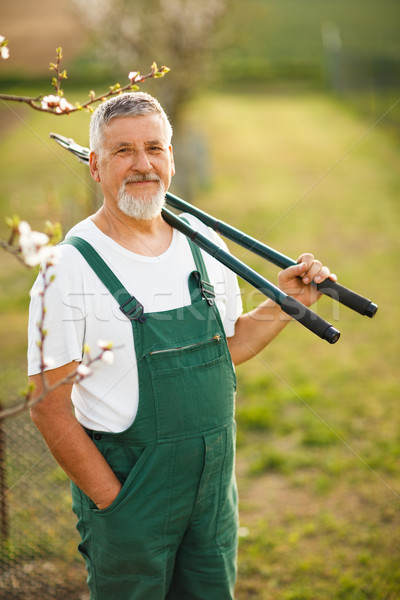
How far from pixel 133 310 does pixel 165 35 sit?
12.9 metres

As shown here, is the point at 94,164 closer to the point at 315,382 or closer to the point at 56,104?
the point at 56,104

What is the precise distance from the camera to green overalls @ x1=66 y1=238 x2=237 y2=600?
2020 mm

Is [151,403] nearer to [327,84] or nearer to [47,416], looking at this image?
[47,416]

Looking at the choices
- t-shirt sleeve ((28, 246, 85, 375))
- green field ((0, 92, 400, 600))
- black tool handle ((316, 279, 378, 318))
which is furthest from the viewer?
green field ((0, 92, 400, 600))

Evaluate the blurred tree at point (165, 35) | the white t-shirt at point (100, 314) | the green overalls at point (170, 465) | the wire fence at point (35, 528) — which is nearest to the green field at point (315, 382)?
the wire fence at point (35, 528)

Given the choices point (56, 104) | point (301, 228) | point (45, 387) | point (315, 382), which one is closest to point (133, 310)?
point (45, 387)

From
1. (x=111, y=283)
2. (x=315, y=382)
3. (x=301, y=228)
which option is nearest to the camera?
(x=111, y=283)

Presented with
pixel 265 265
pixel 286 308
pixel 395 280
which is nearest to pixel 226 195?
pixel 265 265

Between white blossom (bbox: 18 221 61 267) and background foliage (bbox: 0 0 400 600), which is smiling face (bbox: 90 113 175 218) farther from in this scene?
background foliage (bbox: 0 0 400 600)

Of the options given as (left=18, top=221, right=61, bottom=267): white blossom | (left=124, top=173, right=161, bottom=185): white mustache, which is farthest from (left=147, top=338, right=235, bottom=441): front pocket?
(left=18, top=221, right=61, bottom=267): white blossom

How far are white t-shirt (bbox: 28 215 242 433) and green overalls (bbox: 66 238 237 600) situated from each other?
3 centimetres

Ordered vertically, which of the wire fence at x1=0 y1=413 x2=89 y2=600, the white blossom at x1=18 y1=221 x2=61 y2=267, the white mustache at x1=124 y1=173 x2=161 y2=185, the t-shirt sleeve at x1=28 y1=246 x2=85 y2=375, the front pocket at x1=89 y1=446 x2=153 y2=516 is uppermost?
the white mustache at x1=124 y1=173 x2=161 y2=185

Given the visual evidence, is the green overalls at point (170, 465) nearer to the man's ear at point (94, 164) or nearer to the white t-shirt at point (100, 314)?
the white t-shirt at point (100, 314)

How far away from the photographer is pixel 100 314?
77.7 inches
